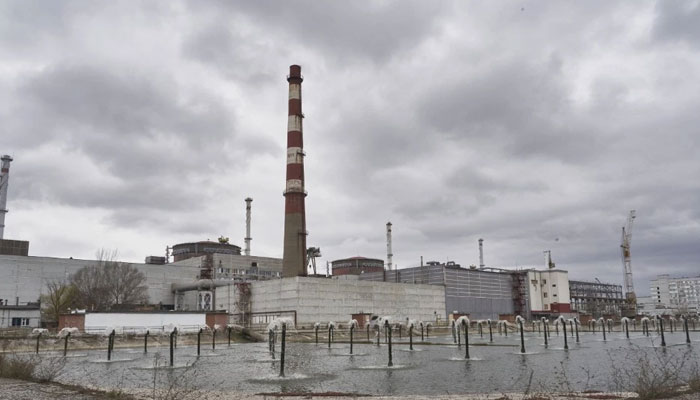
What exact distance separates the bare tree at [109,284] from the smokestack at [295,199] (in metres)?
27.7

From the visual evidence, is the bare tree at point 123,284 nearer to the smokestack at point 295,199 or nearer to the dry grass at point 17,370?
the smokestack at point 295,199

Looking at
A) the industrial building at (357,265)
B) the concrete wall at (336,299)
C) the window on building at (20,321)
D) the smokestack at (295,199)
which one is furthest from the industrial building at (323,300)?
the industrial building at (357,265)

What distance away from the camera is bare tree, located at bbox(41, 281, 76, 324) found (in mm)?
76188

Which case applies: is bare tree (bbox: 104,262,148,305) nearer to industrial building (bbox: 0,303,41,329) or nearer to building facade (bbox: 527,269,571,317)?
industrial building (bbox: 0,303,41,329)

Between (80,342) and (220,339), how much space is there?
15.0 m

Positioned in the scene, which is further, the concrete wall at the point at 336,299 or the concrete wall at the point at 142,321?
the concrete wall at the point at 336,299

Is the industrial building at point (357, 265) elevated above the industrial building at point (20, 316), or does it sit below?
above

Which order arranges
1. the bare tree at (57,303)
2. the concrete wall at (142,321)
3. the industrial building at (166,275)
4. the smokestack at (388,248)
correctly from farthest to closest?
1. the smokestack at (388,248)
2. the industrial building at (166,275)
3. the bare tree at (57,303)
4. the concrete wall at (142,321)

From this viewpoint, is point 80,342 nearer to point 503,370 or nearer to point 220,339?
point 220,339

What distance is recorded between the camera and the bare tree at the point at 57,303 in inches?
3000

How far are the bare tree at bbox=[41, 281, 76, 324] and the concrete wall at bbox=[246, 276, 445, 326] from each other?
2618cm

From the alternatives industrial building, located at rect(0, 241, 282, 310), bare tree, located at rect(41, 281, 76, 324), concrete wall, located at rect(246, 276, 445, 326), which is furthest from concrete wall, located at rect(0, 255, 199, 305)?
concrete wall, located at rect(246, 276, 445, 326)

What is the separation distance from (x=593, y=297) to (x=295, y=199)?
132204 mm

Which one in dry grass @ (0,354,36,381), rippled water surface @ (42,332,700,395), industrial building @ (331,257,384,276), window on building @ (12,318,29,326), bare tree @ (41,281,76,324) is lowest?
rippled water surface @ (42,332,700,395)
